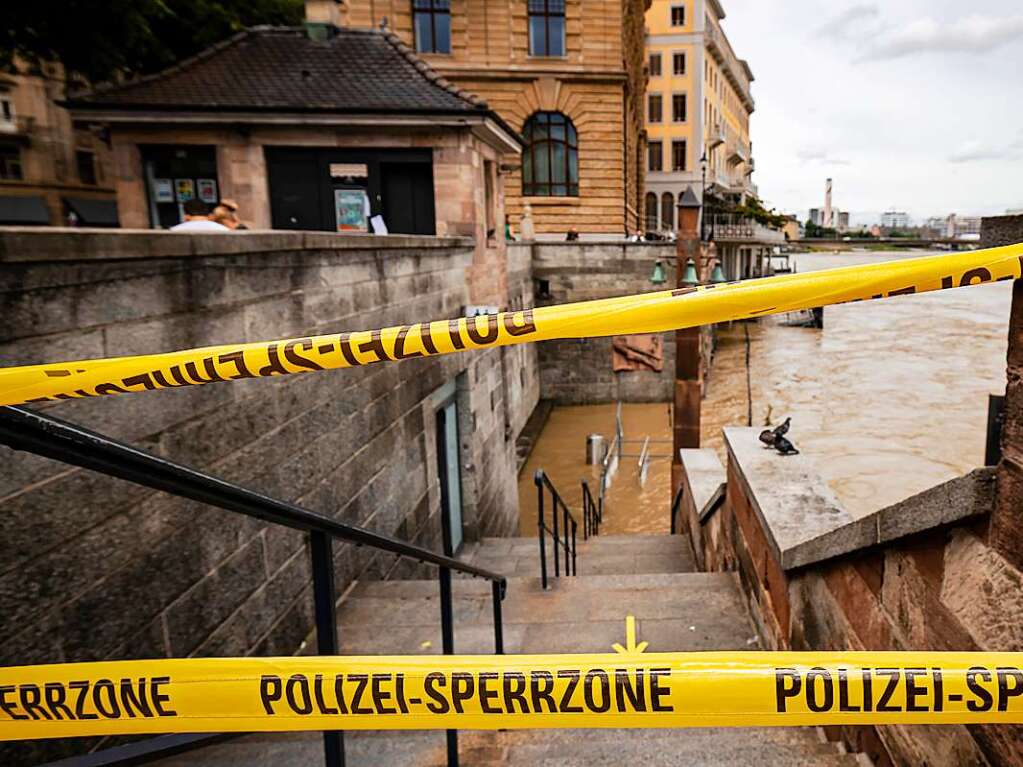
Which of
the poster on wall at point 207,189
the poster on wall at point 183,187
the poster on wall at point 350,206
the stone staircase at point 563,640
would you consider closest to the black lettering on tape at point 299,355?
the stone staircase at point 563,640

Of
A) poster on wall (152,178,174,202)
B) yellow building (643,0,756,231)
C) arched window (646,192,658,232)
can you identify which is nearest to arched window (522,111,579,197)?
poster on wall (152,178,174,202)

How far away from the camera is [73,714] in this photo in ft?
4.02

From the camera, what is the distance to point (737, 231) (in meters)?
48.6

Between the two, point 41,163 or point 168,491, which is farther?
point 41,163

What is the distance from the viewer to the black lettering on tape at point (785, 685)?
113cm

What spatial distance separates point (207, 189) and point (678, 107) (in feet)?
155

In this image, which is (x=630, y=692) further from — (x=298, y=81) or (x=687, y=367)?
(x=298, y=81)

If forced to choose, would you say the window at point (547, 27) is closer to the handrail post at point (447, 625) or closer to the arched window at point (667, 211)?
the arched window at point (667, 211)

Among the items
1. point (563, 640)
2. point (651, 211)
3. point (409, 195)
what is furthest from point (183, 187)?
point (651, 211)

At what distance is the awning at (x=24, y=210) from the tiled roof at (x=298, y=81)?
17553mm

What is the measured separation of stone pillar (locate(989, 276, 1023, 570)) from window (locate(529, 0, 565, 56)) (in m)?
28.2

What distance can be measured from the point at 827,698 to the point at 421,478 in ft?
21.2

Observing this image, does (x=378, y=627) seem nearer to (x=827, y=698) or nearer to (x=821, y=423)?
(x=827, y=698)

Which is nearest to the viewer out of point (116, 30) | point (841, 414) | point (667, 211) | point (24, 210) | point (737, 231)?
point (116, 30)
